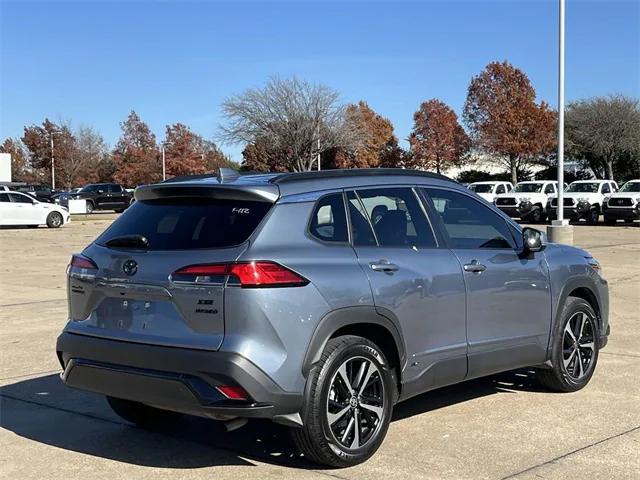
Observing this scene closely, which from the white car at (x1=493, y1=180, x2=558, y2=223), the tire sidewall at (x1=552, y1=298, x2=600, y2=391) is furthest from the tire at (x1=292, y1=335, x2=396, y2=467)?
the white car at (x1=493, y1=180, x2=558, y2=223)

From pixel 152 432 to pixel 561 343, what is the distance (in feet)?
10.6

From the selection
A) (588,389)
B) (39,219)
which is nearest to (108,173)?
(39,219)

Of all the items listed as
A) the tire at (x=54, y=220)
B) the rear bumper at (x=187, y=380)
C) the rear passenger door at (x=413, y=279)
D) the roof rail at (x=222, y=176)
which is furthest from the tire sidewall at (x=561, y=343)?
the tire at (x=54, y=220)

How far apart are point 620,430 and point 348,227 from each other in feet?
7.89

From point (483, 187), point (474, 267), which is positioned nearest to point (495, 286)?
point (474, 267)

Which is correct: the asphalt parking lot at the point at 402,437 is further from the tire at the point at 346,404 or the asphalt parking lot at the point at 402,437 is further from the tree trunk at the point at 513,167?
the tree trunk at the point at 513,167

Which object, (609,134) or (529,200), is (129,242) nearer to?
(529,200)

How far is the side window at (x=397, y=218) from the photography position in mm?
5254

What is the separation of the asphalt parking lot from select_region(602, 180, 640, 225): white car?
88.3 ft

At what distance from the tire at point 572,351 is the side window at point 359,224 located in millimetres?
2123

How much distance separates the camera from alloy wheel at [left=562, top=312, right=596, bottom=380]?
6582mm

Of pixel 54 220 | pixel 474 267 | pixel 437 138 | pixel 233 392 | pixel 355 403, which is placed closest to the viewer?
pixel 233 392

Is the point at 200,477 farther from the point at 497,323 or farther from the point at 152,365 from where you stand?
the point at 497,323

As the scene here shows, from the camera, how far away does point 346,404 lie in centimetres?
482
